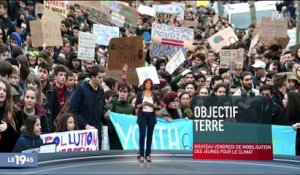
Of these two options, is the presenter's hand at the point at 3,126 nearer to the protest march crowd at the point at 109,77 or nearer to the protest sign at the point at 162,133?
the protest march crowd at the point at 109,77

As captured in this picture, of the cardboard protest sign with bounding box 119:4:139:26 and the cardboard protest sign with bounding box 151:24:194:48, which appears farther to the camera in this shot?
the cardboard protest sign with bounding box 119:4:139:26

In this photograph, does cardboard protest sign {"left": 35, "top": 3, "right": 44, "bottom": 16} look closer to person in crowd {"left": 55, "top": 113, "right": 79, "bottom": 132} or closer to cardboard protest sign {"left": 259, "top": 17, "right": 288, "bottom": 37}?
cardboard protest sign {"left": 259, "top": 17, "right": 288, "bottom": 37}

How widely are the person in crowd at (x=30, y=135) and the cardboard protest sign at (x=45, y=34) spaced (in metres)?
7.22

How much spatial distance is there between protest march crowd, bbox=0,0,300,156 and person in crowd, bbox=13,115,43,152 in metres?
0.01

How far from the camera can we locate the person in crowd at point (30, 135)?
316 inches

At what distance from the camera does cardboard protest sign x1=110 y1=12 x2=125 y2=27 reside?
917 inches

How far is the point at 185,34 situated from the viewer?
59.8 ft

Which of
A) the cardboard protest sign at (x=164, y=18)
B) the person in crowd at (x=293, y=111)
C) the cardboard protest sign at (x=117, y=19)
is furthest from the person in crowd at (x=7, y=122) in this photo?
the cardboard protest sign at (x=164, y=18)

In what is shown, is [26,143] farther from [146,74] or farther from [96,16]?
[96,16]

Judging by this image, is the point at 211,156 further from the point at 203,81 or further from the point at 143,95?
the point at 203,81

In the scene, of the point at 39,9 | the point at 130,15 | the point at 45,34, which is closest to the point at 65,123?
the point at 45,34

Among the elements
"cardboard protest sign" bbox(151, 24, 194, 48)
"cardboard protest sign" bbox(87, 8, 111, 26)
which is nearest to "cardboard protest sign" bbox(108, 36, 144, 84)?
"cardboard protest sign" bbox(151, 24, 194, 48)

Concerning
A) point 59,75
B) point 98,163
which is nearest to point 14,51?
point 59,75

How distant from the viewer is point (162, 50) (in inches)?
696
